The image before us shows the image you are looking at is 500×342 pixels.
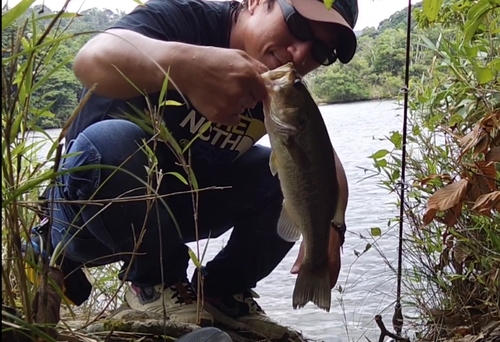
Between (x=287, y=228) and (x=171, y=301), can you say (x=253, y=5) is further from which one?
(x=171, y=301)

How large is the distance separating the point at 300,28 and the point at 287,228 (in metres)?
0.61

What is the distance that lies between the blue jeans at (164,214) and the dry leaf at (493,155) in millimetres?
742

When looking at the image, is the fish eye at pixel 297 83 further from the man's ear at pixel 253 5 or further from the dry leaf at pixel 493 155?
the man's ear at pixel 253 5

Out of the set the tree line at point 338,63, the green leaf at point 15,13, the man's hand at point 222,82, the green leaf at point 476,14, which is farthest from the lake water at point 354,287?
the green leaf at point 476,14

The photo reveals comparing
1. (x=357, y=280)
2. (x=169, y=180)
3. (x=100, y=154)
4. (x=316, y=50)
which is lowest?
(x=357, y=280)

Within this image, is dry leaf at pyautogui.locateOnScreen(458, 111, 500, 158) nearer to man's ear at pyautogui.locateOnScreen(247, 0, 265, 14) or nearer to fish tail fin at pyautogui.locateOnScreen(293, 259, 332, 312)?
fish tail fin at pyautogui.locateOnScreen(293, 259, 332, 312)

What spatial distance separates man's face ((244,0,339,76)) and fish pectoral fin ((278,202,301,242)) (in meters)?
0.46

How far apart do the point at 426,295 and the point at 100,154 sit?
1.15 metres

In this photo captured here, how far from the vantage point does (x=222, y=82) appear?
124 cm

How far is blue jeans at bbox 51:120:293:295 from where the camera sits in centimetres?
144

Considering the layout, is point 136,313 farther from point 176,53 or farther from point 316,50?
point 316,50

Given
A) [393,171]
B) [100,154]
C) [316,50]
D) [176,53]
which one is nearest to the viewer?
[176,53]

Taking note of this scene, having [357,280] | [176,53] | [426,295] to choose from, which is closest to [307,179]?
[176,53]

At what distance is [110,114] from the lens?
5.42ft
